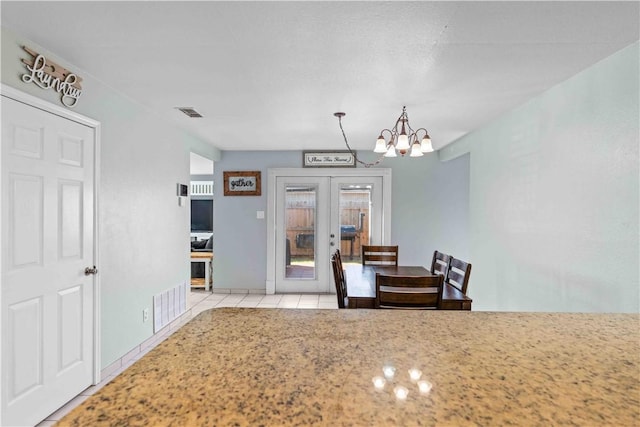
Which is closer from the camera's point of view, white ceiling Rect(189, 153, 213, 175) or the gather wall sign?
the gather wall sign

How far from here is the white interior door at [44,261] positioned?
1.81 meters

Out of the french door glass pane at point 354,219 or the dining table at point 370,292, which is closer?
the dining table at point 370,292

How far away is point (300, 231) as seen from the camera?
5.39 metres

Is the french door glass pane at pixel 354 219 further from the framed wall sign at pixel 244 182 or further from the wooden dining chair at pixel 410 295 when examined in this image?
the wooden dining chair at pixel 410 295

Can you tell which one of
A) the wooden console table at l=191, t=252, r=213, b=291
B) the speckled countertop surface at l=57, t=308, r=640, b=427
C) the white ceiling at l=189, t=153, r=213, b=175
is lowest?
the wooden console table at l=191, t=252, r=213, b=291

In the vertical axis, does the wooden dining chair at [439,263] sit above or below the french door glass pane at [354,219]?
below

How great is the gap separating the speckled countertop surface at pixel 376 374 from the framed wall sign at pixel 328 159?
4.22 meters

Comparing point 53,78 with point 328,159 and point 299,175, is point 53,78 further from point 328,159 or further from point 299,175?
point 328,159

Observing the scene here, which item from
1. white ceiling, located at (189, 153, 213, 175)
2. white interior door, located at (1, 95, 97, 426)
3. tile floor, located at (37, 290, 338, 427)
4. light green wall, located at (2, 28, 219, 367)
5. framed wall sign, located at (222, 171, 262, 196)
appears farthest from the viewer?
white ceiling, located at (189, 153, 213, 175)

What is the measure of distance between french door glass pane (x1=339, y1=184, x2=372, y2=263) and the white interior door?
3.53 m

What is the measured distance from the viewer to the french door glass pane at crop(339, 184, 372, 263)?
534 centimetres

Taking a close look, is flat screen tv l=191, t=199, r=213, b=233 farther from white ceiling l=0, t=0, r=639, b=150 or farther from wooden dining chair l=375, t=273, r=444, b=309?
wooden dining chair l=375, t=273, r=444, b=309

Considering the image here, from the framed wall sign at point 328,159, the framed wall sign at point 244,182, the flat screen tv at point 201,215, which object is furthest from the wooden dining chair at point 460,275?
the flat screen tv at point 201,215

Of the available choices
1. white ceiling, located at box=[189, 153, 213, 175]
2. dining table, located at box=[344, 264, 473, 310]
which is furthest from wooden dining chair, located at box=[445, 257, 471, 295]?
white ceiling, located at box=[189, 153, 213, 175]
